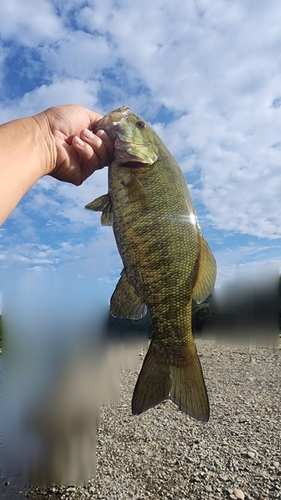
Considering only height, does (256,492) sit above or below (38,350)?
below

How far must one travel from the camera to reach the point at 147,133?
11.5ft

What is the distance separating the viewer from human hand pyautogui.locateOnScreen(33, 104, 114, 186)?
11.2 ft

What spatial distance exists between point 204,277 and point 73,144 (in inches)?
58.8

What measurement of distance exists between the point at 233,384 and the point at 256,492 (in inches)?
604

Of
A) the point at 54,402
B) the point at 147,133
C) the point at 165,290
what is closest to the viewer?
the point at 165,290

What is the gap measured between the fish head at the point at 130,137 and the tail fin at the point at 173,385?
1.38 meters

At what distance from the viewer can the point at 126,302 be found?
3121 mm

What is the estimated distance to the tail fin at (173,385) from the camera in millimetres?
2744

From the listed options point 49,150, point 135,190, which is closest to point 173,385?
point 135,190

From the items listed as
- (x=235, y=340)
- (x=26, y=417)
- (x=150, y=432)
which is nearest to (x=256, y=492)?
(x=150, y=432)

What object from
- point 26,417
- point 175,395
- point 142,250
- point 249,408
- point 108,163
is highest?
point 108,163

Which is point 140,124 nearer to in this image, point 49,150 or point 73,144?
point 73,144

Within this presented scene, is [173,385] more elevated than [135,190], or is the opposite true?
[135,190]

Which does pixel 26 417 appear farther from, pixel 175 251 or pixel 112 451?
pixel 175 251
